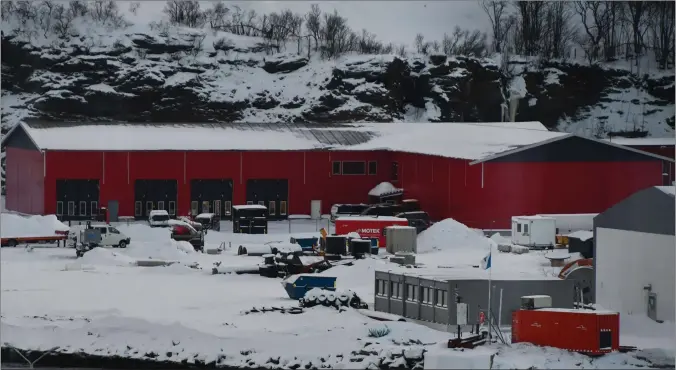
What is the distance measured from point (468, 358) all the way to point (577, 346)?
7.72 feet

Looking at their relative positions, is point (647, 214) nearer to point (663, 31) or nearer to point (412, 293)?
point (412, 293)

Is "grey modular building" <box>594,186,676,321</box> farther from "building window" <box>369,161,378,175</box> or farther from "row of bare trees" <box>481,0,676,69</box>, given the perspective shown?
"row of bare trees" <box>481,0,676,69</box>

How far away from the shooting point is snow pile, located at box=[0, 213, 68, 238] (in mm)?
33750

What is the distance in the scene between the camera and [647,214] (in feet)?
74.5

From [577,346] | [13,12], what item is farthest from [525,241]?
[13,12]

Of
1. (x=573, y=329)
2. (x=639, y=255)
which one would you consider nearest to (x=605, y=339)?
(x=573, y=329)

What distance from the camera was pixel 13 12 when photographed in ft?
207

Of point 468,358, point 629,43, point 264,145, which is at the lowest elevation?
point 468,358

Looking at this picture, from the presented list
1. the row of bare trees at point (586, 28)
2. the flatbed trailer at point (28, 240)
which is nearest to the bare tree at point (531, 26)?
the row of bare trees at point (586, 28)

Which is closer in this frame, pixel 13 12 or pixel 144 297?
pixel 144 297

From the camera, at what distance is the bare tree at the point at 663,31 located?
69.4m

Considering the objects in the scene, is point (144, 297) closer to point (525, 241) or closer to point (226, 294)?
point (226, 294)

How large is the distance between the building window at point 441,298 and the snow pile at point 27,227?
1526 centimetres

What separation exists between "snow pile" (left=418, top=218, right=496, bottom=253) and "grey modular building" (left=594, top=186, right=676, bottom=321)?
9.51m
